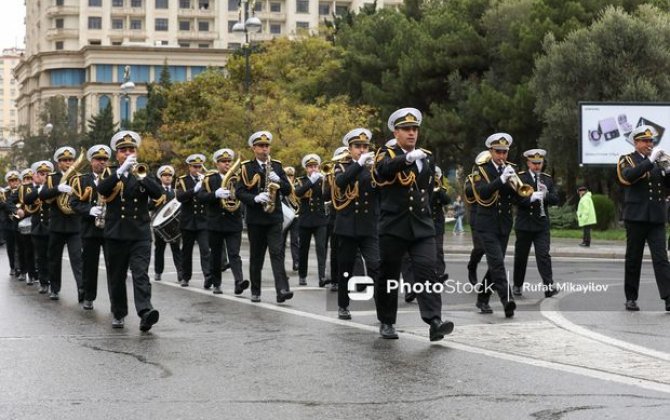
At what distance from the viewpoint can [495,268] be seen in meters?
12.1

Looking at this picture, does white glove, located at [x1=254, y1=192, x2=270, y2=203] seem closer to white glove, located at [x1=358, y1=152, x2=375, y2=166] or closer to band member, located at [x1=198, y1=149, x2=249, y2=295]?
band member, located at [x1=198, y1=149, x2=249, y2=295]

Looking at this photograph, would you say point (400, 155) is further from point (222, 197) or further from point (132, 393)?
point (222, 197)

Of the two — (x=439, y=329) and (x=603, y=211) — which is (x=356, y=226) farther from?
(x=603, y=211)

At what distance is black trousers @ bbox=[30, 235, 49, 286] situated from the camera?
16.2 metres

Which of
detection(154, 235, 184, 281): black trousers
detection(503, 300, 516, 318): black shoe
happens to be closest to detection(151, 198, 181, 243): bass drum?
detection(154, 235, 184, 281): black trousers

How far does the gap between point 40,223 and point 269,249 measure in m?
4.39

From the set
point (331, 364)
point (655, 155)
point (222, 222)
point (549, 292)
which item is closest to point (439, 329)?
point (331, 364)

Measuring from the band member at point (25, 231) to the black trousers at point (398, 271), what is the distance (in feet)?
25.7

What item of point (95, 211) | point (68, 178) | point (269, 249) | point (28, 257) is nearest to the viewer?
point (95, 211)

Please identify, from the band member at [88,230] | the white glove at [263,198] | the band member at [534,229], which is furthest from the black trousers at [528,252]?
the band member at [88,230]

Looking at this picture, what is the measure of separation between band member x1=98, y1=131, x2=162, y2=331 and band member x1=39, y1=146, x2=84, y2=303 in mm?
3045

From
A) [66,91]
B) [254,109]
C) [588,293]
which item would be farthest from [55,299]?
[66,91]

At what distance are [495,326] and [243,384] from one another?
385 cm

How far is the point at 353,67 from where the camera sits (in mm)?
52688
